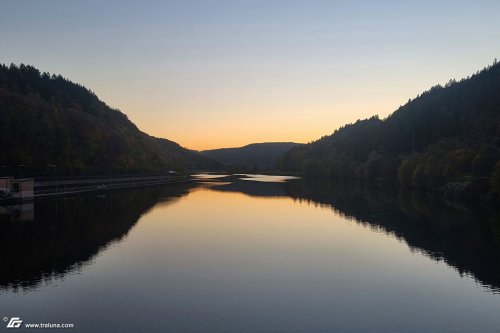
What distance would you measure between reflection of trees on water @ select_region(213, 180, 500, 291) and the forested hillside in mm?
10543

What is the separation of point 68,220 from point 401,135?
128 m

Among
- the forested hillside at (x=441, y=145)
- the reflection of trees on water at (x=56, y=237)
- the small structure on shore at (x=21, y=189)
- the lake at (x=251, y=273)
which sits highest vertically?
the forested hillside at (x=441, y=145)

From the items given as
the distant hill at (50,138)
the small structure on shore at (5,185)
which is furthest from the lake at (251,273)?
the distant hill at (50,138)

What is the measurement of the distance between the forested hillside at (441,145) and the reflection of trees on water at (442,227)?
10.5 meters

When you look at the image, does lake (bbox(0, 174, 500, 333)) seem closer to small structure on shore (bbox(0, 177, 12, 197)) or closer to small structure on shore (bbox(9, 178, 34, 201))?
small structure on shore (bbox(0, 177, 12, 197))

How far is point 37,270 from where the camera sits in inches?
1181

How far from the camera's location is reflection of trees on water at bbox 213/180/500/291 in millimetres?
34125

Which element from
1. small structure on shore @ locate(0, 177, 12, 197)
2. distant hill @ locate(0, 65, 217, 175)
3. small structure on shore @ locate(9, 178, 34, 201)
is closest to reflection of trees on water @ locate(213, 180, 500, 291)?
small structure on shore @ locate(9, 178, 34, 201)

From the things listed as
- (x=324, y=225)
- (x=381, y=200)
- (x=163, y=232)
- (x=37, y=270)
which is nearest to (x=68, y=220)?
(x=163, y=232)

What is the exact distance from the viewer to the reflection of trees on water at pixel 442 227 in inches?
1344

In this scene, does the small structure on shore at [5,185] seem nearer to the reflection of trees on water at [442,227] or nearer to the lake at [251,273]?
the lake at [251,273]

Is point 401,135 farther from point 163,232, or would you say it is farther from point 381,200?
point 163,232

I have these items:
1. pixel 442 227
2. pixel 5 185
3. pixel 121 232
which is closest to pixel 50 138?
pixel 5 185

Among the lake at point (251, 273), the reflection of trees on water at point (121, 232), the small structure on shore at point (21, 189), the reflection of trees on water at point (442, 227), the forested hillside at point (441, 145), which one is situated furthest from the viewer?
the forested hillside at point (441, 145)
